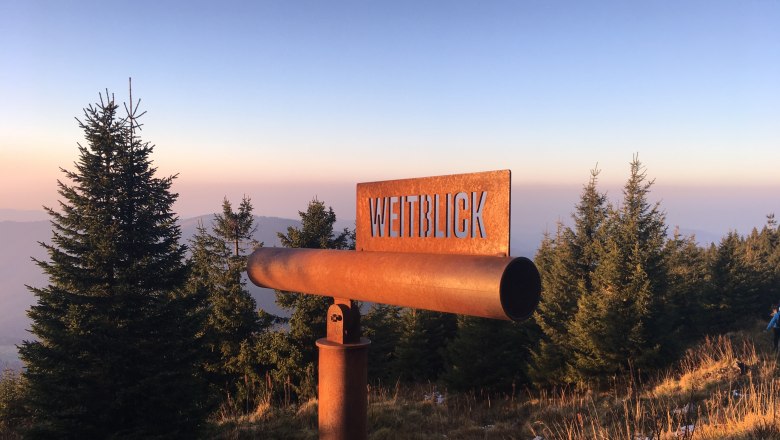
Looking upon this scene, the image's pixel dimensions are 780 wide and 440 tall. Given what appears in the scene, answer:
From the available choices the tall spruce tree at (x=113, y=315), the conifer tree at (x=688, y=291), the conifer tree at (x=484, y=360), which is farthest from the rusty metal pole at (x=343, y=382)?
the conifer tree at (x=688, y=291)

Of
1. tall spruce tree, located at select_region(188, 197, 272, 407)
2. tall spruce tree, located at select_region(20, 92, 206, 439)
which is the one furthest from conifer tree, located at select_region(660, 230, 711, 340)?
tall spruce tree, located at select_region(20, 92, 206, 439)

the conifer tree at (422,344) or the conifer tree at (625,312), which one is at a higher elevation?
the conifer tree at (625,312)

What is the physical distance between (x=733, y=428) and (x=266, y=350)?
63.5ft

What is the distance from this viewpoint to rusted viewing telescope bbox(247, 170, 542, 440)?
2.05 m

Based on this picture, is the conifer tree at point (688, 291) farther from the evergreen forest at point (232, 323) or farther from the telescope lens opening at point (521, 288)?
the telescope lens opening at point (521, 288)

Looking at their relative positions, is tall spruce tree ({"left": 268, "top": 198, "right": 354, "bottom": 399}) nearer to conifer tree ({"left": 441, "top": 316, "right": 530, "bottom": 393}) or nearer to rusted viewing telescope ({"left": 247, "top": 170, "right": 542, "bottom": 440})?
conifer tree ({"left": 441, "top": 316, "right": 530, "bottom": 393})

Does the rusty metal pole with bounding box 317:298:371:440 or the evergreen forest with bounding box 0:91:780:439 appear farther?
the evergreen forest with bounding box 0:91:780:439

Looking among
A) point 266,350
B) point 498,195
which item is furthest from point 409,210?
point 266,350

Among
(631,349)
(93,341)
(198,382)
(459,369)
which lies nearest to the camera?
(93,341)

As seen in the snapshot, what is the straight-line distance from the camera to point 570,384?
17.8 m

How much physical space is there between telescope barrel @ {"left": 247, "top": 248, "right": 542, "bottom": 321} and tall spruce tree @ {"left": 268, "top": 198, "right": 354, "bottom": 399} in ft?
55.1

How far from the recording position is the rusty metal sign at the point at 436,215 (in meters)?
2.18

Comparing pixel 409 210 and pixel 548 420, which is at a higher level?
pixel 409 210

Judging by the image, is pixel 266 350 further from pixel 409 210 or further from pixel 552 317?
pixel 409 210
